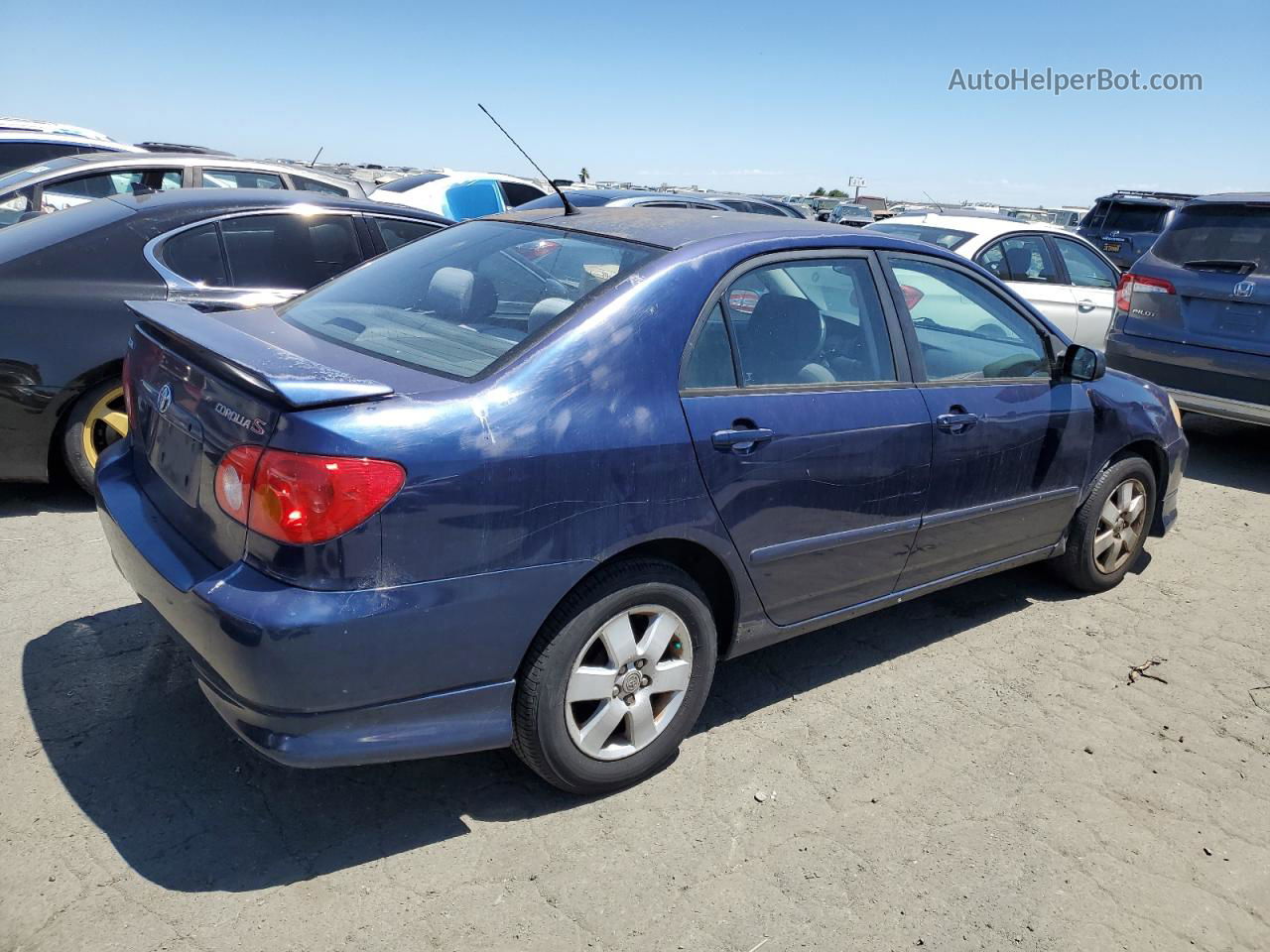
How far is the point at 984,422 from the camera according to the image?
12.5 ft

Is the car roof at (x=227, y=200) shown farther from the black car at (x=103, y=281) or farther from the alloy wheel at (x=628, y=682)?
the alloy wheel at (x=628, y=682)

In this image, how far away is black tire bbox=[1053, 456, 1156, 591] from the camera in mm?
4539

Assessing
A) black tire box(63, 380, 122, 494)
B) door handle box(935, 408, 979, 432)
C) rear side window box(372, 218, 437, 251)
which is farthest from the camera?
rear side window box(372, 218, 437, 251)

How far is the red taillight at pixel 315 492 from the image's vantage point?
2330 millimetres

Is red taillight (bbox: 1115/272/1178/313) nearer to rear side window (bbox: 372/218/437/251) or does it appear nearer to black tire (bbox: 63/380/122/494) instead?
rear side window (bbox: 372/218/437/251)

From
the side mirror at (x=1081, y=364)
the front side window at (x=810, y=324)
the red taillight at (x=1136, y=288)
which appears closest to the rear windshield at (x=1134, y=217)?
the red taillight at (x=1136, y=288)

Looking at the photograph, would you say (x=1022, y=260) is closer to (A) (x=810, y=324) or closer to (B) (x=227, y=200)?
(A) (x=810, y=324)

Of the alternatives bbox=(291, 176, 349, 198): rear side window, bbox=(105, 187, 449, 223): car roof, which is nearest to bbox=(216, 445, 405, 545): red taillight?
bbox=(105, 187, 449, 223): car roof

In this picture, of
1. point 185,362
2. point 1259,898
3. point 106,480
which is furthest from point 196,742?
point 1259,898

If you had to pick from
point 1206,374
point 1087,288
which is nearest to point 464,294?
point 1206,374

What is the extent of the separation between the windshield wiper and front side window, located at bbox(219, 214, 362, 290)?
5.60 meters

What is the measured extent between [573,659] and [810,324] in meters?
1.47

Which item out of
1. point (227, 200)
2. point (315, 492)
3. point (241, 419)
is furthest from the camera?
point (227, 200)

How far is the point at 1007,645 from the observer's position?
426cm
